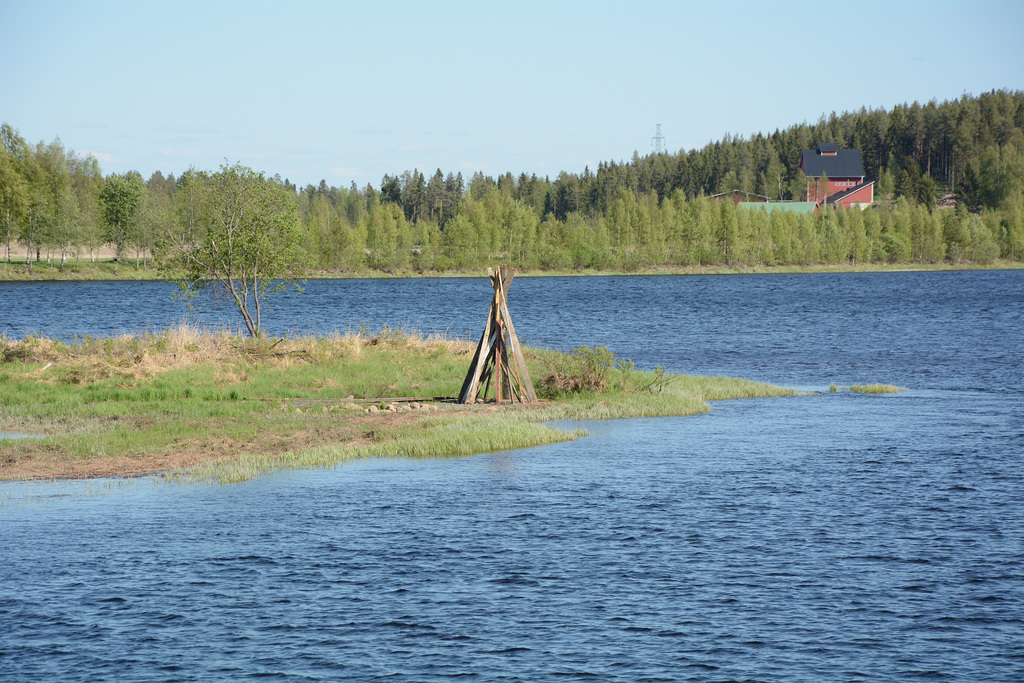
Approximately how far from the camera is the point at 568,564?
48.3ft

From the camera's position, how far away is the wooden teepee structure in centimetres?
2903

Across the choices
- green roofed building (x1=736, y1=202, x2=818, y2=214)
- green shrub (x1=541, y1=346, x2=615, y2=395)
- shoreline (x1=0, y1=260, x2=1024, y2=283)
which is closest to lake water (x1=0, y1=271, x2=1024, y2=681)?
green shrub (x1=541, y1=346, x2=615, y2=395)

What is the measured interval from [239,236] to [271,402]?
13.7 metres

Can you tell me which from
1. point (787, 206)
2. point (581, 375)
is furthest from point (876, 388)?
point (787, 206)

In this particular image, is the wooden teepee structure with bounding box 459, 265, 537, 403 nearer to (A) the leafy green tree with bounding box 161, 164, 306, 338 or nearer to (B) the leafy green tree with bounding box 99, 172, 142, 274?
(A) the leafy green tree with bounding box 161, 164, 306, 338

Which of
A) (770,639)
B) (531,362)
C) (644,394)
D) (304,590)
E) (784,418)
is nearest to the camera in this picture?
(770,639)

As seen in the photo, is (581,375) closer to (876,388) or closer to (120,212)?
(876,388)

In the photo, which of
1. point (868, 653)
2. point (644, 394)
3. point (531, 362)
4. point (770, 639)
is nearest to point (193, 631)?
point (770, 639)

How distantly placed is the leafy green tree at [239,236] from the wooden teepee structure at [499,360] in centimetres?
1347

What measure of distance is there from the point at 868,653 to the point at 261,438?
16.1 metres

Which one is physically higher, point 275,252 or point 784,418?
point 275,252

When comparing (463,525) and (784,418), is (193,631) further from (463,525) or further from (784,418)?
(784,418)

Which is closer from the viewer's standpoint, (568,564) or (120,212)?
(568,564)

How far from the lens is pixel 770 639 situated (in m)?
11.8
